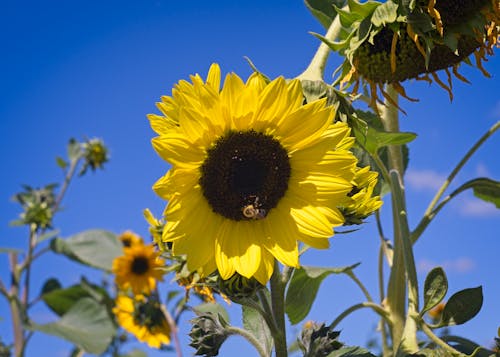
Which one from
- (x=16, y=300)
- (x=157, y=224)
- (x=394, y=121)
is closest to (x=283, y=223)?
(x=157, y=224)

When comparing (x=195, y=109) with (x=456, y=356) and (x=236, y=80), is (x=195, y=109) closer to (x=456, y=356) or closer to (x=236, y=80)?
(x=236, y=80)

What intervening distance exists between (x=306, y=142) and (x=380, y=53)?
0.32 m

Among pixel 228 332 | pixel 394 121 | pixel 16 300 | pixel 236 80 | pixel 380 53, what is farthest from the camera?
pixel 16 300

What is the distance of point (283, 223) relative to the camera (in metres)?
0.79

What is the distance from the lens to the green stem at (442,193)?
1265 millimetres

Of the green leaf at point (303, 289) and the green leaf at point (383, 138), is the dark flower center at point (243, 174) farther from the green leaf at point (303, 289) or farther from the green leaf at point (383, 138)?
the green leaf at point (303, 289)

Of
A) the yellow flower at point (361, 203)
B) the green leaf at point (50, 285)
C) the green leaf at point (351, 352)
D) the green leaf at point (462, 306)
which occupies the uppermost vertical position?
the green leaf at point (50, 285)

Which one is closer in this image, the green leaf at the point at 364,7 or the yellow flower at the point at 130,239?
the green leaf at the point at 364,7

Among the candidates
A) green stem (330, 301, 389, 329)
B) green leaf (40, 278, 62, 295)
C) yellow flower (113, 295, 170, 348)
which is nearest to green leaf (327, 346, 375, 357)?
green stem (330, 301, 389, 329)

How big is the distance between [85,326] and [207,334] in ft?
6.88

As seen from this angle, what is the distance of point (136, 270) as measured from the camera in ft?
9.35

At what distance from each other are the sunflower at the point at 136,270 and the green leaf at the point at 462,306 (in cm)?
187

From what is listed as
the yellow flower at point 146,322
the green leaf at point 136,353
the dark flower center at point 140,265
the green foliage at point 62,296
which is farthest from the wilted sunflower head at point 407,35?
the green leaf at point 136,353

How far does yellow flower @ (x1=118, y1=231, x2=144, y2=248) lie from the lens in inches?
122
